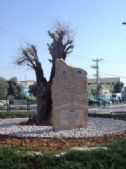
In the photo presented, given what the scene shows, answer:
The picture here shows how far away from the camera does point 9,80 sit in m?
97.3

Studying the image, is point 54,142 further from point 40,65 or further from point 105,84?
point 105,84

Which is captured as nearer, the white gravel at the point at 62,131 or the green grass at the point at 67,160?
the green grass at the point at 67,160

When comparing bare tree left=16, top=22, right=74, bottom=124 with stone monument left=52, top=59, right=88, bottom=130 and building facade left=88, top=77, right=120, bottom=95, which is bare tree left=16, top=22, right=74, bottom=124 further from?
building facade left=88, top=77, right=120, bottom=95

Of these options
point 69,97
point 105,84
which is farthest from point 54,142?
point 105,84

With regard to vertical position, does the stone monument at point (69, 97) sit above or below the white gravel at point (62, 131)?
above

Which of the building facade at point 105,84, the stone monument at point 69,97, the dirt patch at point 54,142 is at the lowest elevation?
the dirt patch at point 54,142

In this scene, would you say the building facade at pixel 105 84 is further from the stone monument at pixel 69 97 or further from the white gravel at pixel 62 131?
the stone monument at pixel 69 97

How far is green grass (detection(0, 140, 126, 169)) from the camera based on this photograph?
953cm

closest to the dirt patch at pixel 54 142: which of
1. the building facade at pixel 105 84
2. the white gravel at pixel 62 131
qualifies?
the white gravel at pixel 62 131

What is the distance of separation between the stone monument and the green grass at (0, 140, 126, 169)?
27.9 feet

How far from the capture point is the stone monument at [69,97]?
61.8ft

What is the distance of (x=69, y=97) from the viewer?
62.4ft

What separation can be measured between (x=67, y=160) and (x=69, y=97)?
9153 millimetres

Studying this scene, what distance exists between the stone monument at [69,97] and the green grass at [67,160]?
27.9 feet
